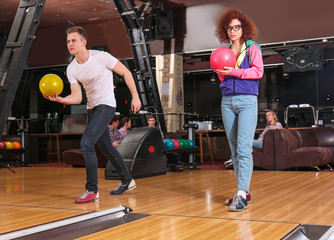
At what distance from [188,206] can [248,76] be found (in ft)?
3.59

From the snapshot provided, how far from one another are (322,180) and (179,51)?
260 inches

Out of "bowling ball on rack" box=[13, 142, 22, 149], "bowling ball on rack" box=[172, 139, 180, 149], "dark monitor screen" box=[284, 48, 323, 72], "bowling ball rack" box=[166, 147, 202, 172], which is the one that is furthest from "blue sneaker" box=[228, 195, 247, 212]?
"dark monitor screen" box=[284, 48, 323, 72]

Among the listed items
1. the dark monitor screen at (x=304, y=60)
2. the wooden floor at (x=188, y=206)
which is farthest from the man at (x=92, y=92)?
the dark monitor screen at (x=304, y=60)

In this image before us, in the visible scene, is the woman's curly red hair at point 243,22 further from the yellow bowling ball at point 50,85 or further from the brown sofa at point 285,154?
the brown sofa at point 285,154

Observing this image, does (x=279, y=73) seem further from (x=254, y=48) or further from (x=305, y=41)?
(x=254, y=48)

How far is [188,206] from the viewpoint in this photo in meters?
3.37

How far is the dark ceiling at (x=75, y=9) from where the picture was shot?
10.2m

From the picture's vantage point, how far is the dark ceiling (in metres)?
10.2

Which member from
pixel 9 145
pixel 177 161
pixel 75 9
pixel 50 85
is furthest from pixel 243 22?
pixel 75 9

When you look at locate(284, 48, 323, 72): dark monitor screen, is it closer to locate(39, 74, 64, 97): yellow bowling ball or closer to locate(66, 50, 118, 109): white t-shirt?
locate(66, 50, 118, 109): white t-shirt

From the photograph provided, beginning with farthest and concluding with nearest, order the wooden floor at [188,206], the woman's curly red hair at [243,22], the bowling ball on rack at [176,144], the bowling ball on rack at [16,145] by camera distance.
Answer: the bowling ball on rack at [16,145], the bowling ball on rack at [176,144], the woman's curly red hair at [243,22], the wooden floor at [188,206]

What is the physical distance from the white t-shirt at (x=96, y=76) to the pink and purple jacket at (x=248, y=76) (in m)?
1.01

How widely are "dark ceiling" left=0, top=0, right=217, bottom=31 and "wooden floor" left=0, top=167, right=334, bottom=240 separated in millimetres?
5910

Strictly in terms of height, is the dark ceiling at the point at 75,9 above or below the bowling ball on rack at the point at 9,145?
above
